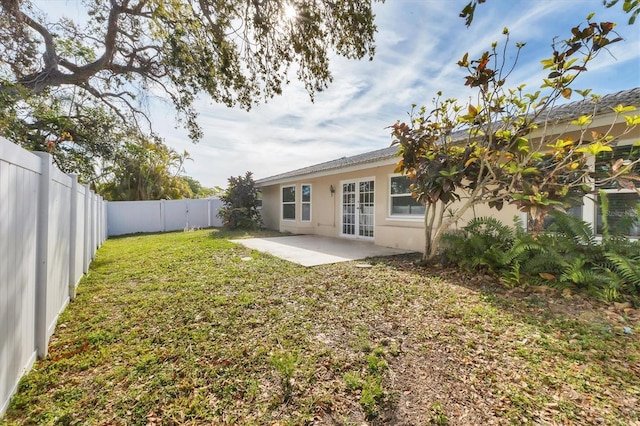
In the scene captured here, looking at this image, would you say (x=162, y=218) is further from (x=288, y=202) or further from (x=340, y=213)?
(x=340, y=213)

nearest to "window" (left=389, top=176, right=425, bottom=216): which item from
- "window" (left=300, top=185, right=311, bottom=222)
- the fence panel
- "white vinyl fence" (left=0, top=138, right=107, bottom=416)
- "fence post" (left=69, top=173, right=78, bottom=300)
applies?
"window" (left=300, top=185, right=311, bottom=222)

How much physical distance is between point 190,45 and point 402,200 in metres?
6.80

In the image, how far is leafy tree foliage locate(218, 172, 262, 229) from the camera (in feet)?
47.5

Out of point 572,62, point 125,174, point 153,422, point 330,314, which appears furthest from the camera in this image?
point 125,174

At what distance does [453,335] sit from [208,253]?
21.1 ft

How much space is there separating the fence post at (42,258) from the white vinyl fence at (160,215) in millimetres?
13879

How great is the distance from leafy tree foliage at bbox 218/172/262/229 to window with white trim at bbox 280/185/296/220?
1.45m

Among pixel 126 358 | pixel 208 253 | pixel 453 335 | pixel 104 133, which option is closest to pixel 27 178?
pixel 126 358

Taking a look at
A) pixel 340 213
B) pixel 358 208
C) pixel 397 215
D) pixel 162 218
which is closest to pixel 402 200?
pixel 397 215

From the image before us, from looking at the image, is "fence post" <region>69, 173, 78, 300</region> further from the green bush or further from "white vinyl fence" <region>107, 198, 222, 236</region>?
"white vinyl fence" <region>107, 198, 222, 236</region>

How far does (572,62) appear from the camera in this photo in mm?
3982

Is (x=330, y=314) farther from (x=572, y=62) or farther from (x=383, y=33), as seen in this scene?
(x=383, y=33)

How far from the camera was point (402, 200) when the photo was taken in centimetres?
856

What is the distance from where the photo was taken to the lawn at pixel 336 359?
2.12 metres
